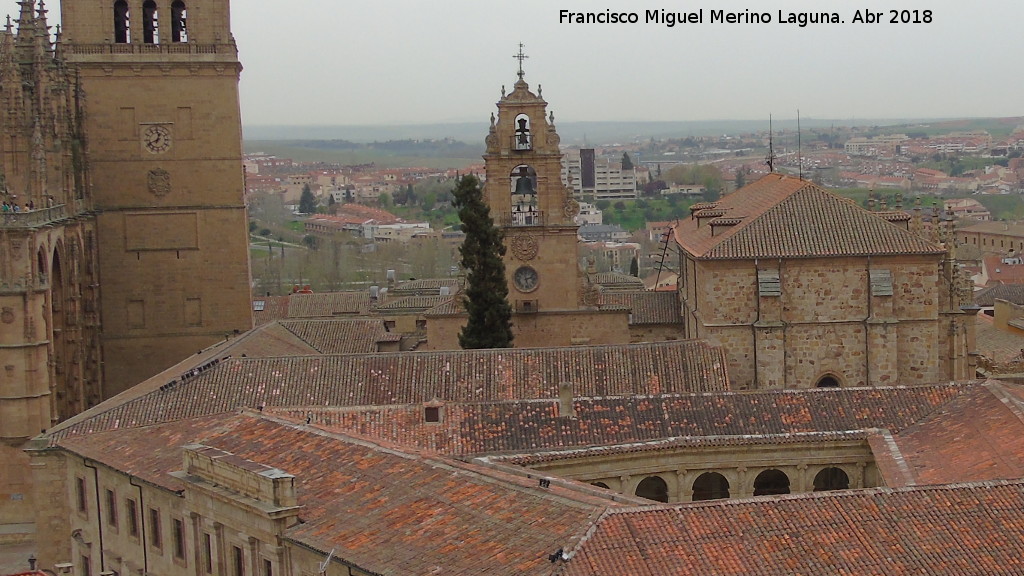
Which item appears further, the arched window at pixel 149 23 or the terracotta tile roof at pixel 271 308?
the terracotta tile roof at pixel 271 308

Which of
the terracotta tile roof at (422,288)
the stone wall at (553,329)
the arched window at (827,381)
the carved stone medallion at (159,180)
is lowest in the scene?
the terracotta tile roof at (422,288)

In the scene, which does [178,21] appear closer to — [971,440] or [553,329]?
[553,329]

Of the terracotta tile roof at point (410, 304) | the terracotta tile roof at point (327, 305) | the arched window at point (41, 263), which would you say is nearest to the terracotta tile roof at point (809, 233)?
the arched window at point (41, 263)

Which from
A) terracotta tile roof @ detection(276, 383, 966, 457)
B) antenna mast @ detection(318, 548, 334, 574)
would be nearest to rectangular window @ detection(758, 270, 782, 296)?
terracotta tile roof @ detection(276, 383, 966, 457)

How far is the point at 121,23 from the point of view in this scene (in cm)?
4947

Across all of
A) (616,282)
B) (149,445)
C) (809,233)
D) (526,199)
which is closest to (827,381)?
(809,233)

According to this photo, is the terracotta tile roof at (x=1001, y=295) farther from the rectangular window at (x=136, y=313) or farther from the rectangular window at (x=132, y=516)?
the rectangular window at (x=132, y=516)

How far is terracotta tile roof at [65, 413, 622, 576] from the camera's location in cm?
2280

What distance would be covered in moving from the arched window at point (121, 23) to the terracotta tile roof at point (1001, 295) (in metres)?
45.8

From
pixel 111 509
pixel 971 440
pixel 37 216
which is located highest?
pixel 37 216

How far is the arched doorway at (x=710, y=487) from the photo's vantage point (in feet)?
114

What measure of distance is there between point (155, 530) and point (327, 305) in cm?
3908

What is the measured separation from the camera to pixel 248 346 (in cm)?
4338

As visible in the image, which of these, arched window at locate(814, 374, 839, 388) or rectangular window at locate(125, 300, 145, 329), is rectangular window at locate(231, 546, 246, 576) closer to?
arched window at locate(814, 374, 839, 388)
